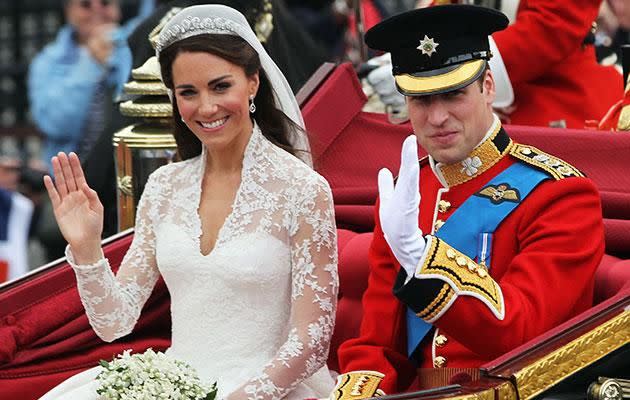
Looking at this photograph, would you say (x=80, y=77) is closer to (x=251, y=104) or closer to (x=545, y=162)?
(x=251, y=104)

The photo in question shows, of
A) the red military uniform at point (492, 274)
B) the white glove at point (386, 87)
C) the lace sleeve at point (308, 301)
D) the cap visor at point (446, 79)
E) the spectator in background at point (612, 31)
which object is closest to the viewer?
the red military uniform at point (492, 274)

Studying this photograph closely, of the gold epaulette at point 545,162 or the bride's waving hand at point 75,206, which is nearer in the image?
the gold epaulette at point 545,162

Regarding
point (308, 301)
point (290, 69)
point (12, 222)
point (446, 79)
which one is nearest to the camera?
point (446, 79)

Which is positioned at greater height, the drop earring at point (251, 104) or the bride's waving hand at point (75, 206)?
the drop earring at point (251, 104)

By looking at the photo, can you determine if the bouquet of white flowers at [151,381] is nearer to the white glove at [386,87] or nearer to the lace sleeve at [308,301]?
the lace sleeve at [308,301]

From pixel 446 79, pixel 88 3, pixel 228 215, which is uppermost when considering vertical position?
pixel 446 79

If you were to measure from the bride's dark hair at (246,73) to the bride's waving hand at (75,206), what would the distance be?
0.32 meters

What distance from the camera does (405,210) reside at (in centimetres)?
318

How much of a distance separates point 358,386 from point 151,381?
16.4 inches

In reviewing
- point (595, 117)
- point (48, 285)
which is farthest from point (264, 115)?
point (595, 117)

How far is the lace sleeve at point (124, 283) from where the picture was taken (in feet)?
12.6

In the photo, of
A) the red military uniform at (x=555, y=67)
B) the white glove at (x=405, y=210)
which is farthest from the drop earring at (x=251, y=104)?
the red military uniform at (x=555, y=67)

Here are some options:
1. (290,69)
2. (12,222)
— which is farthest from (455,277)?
(12,222)

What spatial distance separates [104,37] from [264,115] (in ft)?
12.2
